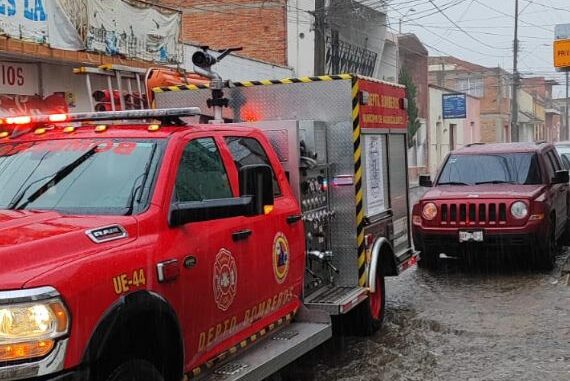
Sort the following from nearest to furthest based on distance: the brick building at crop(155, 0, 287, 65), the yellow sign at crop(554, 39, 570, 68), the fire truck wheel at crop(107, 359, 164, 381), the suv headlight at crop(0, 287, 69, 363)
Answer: the suv headlight at crop(0, 287, 69, 363)
the fire truck wheel at crop(107, 359, 164, 381)
the yellow sign at crop(554, 39, 570, 68)
the brick building at crop(155, 0, 287, 65)

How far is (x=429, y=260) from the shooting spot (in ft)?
36.7

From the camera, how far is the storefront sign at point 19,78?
42.5 feet

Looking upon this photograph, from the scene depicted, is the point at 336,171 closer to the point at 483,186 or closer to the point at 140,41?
the point at 483,186

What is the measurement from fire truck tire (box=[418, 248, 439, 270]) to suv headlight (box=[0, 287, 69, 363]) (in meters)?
8.49

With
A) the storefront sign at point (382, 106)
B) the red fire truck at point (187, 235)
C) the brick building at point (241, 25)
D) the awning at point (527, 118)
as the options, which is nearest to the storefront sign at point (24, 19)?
the red fire truck at point (187, 235)

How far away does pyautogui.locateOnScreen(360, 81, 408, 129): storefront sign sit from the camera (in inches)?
277

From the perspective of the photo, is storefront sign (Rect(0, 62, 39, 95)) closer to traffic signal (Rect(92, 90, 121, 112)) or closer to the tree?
traffic signal (Rect(92, 90, 121, 112))

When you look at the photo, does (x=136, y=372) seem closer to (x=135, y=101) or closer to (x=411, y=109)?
(x=135, y=101)

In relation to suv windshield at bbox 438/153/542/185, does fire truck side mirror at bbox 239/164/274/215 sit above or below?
above

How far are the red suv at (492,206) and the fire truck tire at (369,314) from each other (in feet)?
11.0

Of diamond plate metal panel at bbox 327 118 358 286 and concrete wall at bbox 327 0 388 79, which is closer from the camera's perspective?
diamond plate metal panel at bbox 327 118 358 286

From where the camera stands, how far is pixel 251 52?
27000mm

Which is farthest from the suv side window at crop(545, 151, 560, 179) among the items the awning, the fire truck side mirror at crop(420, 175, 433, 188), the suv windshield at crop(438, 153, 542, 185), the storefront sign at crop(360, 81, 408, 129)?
the awning

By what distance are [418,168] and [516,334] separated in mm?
33367
